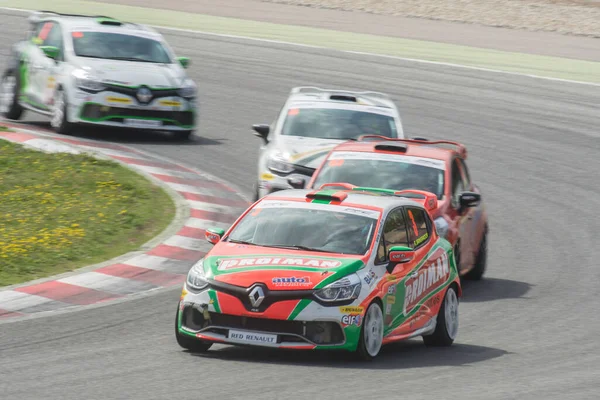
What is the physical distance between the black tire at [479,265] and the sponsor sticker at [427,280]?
9.80 ft

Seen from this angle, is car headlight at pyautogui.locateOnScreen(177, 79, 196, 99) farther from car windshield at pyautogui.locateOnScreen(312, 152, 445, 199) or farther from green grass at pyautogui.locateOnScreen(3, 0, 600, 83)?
green grass at pyautogui.locateOnScreen(3, 0, 600, 83)

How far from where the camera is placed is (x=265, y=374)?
930 centimetres

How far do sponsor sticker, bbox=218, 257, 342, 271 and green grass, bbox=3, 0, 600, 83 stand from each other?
69.9 feet

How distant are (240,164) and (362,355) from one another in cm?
1109

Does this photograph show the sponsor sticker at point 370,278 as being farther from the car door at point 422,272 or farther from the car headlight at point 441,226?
the car headlight at point 441,226

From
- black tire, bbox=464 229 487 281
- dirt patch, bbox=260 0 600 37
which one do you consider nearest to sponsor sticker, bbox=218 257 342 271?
black tire, bbox=464 229 487 281

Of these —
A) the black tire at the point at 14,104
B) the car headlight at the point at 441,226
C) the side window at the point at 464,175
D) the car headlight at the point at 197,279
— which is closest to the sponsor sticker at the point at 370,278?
the car headlight at the point at 197,279

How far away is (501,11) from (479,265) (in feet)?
85.2

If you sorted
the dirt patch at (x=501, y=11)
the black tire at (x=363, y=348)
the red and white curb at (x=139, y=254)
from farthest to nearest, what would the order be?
the dirt patch at (x=501, y=11) < the red and white curb at (x=139, y=254) < the black tire at (x=363, y=348)

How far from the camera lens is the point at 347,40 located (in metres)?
34.4

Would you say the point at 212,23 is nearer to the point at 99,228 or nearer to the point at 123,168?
the point at 123,168

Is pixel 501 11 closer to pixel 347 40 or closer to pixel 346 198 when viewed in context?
pixel 347 40

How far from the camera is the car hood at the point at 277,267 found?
9.71 m

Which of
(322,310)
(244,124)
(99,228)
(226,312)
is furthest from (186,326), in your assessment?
(244,124)
